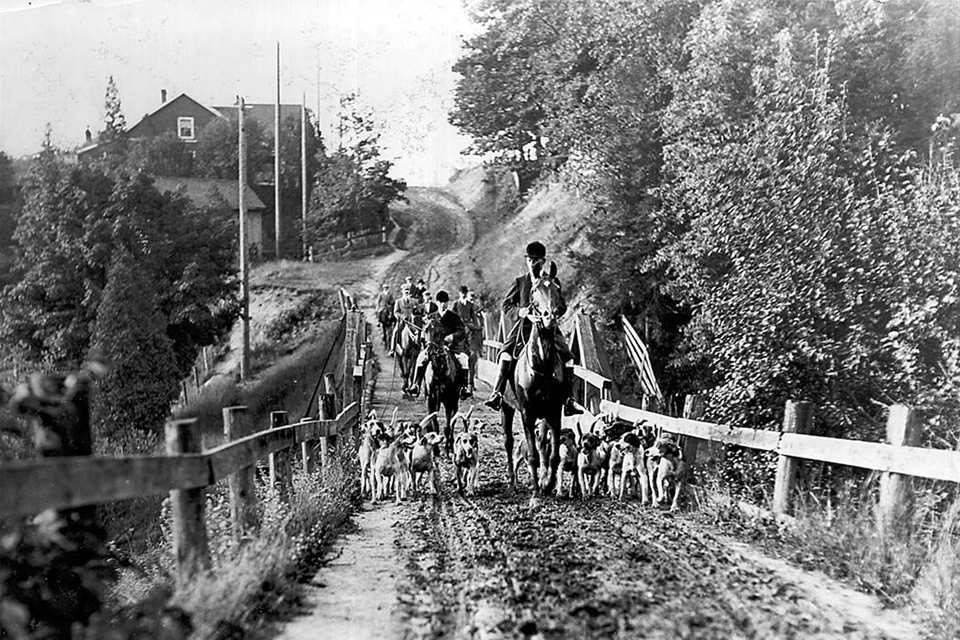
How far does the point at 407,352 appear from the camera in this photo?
496 inches

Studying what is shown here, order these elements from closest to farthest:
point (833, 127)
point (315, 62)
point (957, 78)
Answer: point (315, 62), point (957, 78), point (833, 127)

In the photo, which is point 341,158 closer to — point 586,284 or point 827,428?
point 586,284

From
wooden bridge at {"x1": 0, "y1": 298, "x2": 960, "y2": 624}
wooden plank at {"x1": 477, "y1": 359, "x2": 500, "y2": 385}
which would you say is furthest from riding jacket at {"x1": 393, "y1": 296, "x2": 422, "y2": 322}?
wooden plank at {"x1": 477, "y1": 359, "x2": 500, "y2": 385}

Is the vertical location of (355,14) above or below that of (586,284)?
above

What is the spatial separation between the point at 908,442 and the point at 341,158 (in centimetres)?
520

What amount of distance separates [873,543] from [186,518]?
4.42 meters

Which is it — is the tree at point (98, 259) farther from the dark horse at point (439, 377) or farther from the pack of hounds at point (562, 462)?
the dark horse at point (439, 377)

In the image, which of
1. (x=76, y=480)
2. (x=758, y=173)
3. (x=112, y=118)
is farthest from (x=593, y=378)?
(x=76, y=480)

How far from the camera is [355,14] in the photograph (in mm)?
6324

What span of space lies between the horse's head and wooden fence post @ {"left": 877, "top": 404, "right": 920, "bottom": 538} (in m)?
3.17

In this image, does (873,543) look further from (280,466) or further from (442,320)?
(442,320)

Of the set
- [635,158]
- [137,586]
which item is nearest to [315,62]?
[137,586]

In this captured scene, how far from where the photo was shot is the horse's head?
875cm

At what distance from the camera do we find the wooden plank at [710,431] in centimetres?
837
